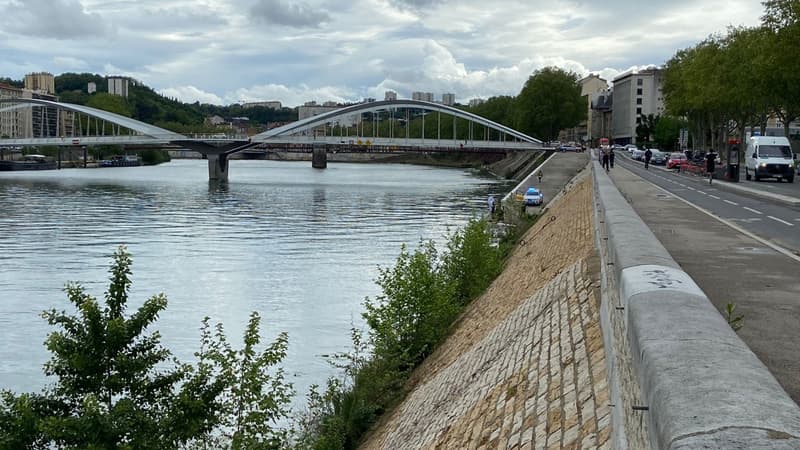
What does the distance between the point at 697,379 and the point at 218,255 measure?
27741 millimetres

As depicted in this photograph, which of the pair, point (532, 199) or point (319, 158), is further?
point (319, 158)

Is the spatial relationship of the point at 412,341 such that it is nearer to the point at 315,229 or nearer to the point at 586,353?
the point at 586,353

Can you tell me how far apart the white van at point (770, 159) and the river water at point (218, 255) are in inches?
536

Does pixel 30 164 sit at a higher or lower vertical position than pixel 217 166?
lower

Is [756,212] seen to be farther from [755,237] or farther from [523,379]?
[523,379]

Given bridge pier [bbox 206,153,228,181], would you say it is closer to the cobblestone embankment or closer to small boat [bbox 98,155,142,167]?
small boat [bbox 98,155,142,167]

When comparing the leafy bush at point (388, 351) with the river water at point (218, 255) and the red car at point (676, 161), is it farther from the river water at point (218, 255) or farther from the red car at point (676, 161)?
the red car at point (676, 161)

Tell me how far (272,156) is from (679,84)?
111 m

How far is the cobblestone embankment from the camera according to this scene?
246 inches

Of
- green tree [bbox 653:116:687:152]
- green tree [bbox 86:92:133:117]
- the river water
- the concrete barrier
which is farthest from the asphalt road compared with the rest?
green tree [bbox 86:92:133:117]

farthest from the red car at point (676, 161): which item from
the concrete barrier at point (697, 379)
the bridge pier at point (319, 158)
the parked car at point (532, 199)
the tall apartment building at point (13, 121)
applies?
the tall apartment building at point (13, 121)

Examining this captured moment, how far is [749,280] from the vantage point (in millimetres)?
10000

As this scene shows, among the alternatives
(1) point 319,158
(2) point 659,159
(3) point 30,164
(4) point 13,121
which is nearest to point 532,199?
(2) point 659,159

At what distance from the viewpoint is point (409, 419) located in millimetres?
10523
